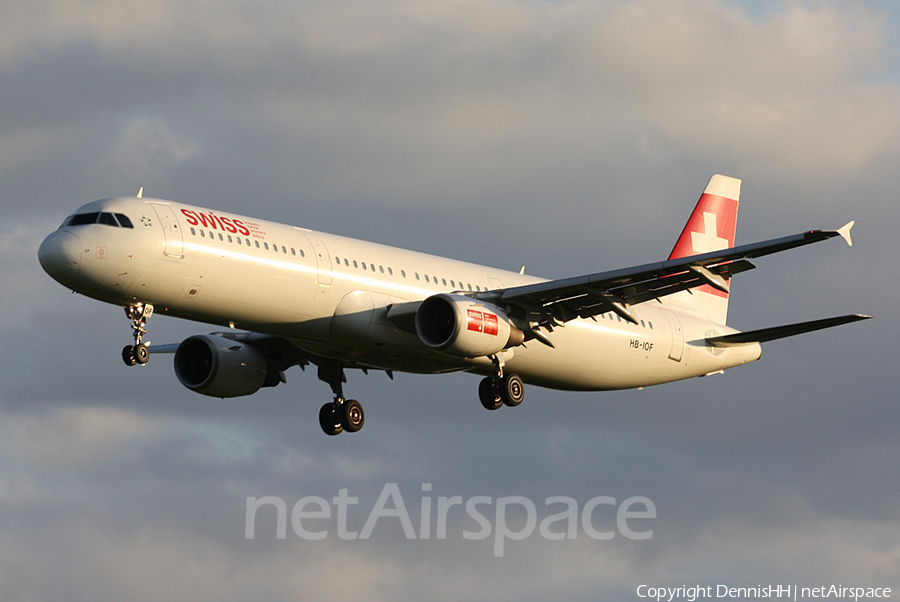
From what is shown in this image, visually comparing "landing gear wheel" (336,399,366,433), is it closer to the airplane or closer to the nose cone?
the airplane

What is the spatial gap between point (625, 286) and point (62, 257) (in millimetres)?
17175

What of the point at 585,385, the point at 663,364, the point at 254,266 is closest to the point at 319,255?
the point at 254,266

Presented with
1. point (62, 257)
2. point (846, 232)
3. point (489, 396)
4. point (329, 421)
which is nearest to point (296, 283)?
point (62, 257)

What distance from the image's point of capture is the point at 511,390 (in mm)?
43125

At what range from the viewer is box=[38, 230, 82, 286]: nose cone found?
116ft

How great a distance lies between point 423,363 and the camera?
42906 millimetres

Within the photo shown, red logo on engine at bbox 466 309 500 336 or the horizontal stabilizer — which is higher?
the horizontal stabilizer

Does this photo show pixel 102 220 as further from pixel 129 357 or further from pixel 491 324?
pixel 491 324

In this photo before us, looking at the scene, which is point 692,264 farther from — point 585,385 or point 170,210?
point 170,210

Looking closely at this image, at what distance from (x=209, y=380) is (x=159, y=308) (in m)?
8.44

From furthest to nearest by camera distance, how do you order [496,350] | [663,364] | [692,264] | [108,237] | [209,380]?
[663,364] < [209,380] < [496,350] < [692,264] < [108,237]

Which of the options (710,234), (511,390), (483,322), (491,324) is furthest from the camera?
(710,234)

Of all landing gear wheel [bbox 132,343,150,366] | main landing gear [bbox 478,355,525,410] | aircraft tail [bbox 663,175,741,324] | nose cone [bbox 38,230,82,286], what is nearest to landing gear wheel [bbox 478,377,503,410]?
main landing gear [bbox 478,355,525,410]

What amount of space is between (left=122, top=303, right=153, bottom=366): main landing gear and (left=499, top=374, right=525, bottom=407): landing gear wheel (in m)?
12.0
